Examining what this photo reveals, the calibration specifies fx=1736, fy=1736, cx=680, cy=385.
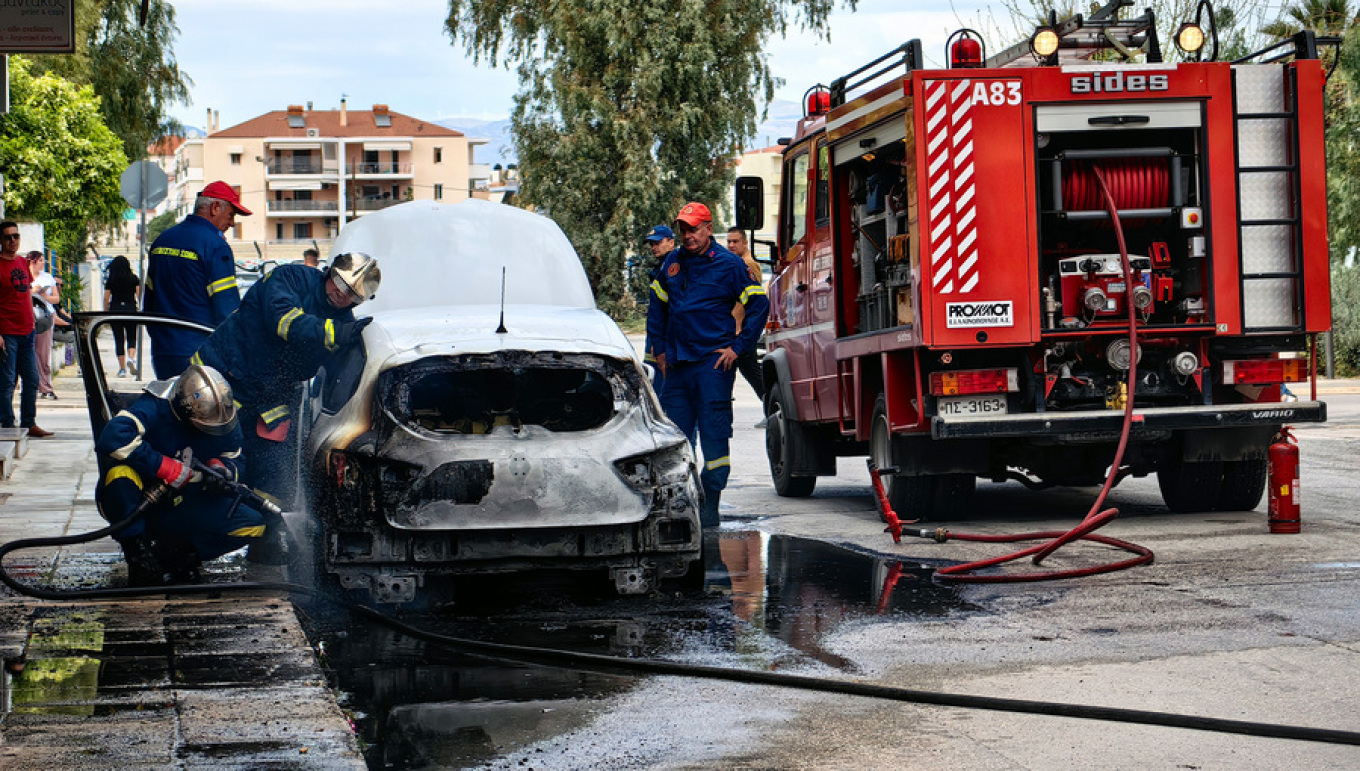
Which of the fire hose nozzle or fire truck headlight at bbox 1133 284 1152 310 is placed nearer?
the fire hose nozzle

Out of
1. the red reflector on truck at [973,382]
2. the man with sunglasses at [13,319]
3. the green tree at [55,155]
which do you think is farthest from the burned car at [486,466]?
the green tree at [55,155]

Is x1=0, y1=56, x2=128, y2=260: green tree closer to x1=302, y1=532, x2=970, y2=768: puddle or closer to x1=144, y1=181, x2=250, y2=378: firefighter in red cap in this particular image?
x1=144, y1=181, x2=250, y2=378: firefighter in red cap

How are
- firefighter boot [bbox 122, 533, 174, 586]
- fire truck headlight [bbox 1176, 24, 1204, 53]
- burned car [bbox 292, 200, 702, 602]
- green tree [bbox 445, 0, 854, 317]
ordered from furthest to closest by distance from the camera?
green tree [bbox 445, 0, 854, 317]
fire truck headlight [bbox 1176, 24, 1204, 53]
firefighter boot [bbox 122, 533, 174, 586]
burned car [bbox 292, 200, 702, 602]

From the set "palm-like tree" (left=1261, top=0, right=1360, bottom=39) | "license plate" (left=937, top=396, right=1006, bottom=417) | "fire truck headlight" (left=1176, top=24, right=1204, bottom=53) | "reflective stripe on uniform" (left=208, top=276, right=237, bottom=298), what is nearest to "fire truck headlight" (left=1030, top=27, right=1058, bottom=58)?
"fire truck headlight" (left=1176, top=24, right=1204, bottom=53)

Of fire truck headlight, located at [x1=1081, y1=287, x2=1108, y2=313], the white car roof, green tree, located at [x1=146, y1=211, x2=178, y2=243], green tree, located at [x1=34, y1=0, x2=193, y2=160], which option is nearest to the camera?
the white car roof

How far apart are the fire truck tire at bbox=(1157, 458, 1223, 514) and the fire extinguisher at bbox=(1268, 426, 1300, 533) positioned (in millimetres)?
998

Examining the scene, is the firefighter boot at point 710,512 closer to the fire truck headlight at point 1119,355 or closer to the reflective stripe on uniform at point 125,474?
the fire truck headlight at point 1119,355

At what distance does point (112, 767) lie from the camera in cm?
454

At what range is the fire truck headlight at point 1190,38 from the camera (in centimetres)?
1012

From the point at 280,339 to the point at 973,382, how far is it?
12.7 feet

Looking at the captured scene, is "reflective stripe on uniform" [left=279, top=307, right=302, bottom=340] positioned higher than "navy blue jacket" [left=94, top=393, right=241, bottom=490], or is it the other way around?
"reflective stripe on uniform" [left=279, top=307, right=302, bottom=340]

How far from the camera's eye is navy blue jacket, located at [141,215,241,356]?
392 inches

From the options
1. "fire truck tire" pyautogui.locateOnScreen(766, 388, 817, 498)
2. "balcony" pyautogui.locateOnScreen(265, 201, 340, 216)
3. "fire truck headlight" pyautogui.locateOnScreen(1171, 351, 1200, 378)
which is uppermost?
"balcony" pyautogui.locateOnScreen(265, 201, 340, 216)

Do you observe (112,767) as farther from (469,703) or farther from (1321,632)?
(1321,632)
